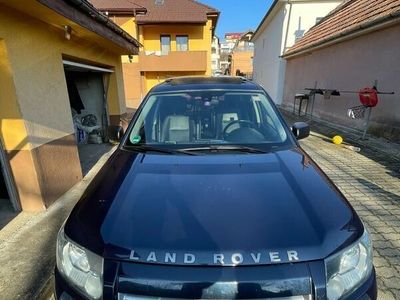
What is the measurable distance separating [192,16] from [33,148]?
1755 cm

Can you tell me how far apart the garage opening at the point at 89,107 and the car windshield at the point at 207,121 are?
4.72 metres

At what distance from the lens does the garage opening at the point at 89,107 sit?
7328 mm

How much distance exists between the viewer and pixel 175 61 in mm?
18500

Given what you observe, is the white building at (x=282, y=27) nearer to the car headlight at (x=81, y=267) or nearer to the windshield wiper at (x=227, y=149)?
the windshield wiper at (x=227, y=149)

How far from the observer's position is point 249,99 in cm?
292

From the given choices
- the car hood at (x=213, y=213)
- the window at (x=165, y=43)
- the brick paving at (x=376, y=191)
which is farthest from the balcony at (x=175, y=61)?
the car hood at (x=213, y=213)

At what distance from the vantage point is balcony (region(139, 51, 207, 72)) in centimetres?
1834

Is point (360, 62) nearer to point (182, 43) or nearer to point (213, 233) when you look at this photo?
point (213, 233)

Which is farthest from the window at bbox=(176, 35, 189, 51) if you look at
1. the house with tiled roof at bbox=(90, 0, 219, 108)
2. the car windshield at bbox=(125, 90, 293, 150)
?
the car windshield at bbox=(125, 90, 293, 150)

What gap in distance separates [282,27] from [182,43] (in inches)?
293

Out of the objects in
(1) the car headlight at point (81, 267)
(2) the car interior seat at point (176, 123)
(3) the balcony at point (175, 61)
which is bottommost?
(1) the car headlight at point (81, 267)

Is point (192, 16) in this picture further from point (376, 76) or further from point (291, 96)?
point (376, 76)

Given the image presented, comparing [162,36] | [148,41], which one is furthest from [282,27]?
[148,41]

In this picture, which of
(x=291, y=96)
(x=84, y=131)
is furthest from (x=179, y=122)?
(x=291, y=96)
